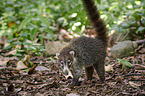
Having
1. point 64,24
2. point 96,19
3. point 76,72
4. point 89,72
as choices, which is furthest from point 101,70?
point 64,24

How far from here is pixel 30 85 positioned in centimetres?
450

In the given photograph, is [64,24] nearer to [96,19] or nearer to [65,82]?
[96,19]

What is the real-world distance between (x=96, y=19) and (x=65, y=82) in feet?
5.98

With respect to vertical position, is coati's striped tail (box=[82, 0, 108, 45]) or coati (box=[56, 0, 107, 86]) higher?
coati's striped tail (box=[82, 0, 108, 45])

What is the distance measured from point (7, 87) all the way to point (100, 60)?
233cm

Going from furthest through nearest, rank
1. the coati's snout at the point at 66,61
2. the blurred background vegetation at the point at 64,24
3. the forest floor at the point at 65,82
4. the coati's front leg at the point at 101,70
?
the blurred background vegetation at the point at 64,24 → the coati's front leg at the point at 101,70 → the coati's snout at the point at 66,61 → the forest floor at the point at 65,82

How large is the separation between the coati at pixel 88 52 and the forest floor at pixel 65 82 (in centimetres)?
31

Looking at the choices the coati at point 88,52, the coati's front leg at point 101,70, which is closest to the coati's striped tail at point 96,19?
the coati at point 88,52

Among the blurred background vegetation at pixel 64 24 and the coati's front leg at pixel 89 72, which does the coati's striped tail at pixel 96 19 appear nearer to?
the coati's front leg at pixel 89 72

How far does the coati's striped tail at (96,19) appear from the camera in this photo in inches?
180

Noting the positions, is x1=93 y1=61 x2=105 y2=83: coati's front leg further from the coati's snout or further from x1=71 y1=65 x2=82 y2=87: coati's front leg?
the coati's snout

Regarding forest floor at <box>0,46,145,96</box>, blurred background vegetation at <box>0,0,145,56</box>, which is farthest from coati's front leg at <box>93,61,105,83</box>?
blurred background vegetation at <box>0,0,145,56</box>

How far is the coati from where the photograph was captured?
429 centimetres

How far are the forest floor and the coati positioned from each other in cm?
31
